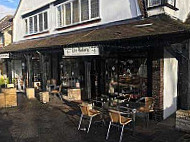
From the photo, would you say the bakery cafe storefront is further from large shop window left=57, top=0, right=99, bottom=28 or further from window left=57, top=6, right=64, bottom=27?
window left=57, top=6, right=64, bottom=27

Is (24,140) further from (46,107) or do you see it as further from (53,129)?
(46,107)

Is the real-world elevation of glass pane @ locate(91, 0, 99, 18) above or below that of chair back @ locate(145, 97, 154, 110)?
above

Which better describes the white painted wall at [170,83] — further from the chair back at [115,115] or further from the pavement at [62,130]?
the chair back at [115,115]

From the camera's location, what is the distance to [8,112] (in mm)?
9664

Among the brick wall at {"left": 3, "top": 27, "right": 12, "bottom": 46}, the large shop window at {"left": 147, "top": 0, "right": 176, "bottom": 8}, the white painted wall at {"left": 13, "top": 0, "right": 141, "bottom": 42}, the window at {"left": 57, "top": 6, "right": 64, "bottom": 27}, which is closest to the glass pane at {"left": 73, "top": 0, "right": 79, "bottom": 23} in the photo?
the white painted wall at {"left": 13, "top": 0, "right": 141, "bottom": 42}

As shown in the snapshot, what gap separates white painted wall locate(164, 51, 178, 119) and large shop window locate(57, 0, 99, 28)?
14.9 ft

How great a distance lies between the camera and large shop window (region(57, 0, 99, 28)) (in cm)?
1073

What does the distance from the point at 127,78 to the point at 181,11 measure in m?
3.89

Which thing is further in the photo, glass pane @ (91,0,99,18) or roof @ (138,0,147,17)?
glass pane @ (91,0,99,18)

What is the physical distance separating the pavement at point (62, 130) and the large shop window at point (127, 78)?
58.5 inches

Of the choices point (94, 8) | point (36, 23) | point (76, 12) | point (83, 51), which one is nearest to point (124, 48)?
point (83, 51)

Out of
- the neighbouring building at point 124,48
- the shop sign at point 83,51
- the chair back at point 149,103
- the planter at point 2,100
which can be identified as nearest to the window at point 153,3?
the neighbouring building at point 124,48

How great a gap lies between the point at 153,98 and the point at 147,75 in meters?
0.96

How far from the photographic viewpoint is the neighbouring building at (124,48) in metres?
6.94
